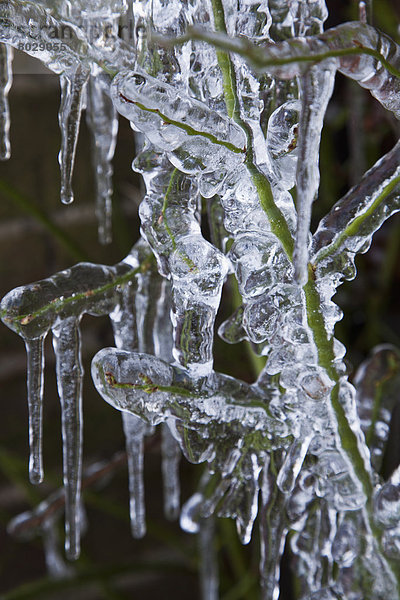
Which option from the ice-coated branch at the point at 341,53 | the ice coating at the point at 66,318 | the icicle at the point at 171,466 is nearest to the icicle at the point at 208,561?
the icicle at the point at 171,466

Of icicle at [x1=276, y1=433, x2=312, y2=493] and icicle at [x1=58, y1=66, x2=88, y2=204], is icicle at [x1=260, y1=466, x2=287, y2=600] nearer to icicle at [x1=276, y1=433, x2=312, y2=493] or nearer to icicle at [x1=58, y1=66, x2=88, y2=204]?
icicle at [x1=276, y1=433, x2=312, y2=493]

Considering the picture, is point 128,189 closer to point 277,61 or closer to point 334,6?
point 334,6

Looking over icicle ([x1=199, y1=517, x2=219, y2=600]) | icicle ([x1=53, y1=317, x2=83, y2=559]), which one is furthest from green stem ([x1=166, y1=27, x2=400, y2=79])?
icicle ([x1=199, y1=517, x2=219, y2=600])

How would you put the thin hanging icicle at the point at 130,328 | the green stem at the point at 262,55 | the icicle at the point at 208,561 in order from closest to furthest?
the green stem at the point at 262,55 → the thin hanging icicle at the point at 130,328 → the icicle at the point at 208,561

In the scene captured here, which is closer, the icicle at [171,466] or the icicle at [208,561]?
the icicle at [171,466]

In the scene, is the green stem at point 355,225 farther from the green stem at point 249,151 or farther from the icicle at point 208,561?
the icicle at point 208,561
